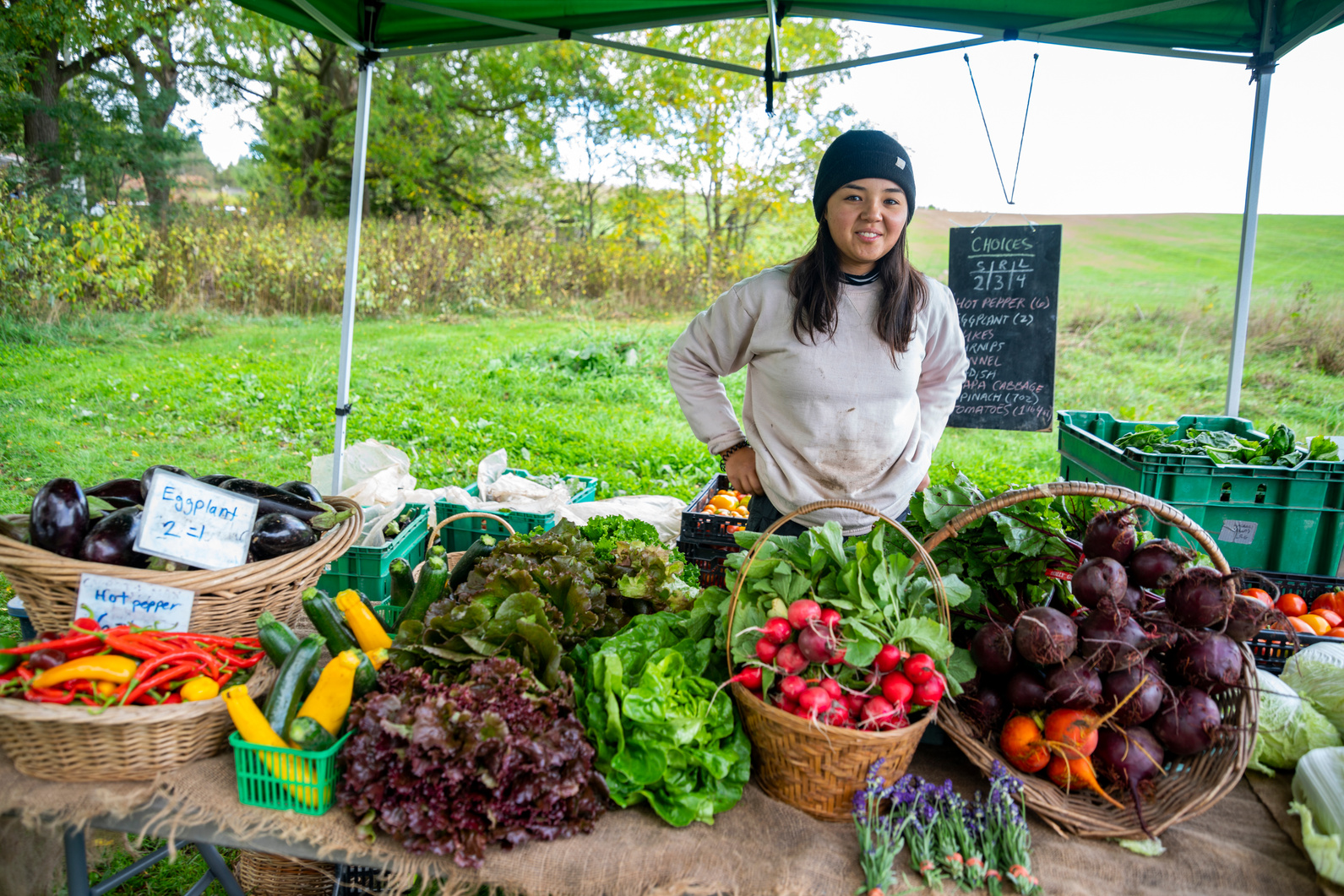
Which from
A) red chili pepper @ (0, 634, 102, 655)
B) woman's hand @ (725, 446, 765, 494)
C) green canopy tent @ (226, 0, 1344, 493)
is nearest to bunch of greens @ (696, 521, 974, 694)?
woman's hand @ (725, 446, 765, 494)

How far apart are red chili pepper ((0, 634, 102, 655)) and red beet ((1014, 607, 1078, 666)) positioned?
193 cm

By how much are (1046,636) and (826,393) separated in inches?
35.7

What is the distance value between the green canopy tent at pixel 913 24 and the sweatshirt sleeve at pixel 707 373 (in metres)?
1.57

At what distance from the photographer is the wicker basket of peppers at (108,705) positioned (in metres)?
1.51

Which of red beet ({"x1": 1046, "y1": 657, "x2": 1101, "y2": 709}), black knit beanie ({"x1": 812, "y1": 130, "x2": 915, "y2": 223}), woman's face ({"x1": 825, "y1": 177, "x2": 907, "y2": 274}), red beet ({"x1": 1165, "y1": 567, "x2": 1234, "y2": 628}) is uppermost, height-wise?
black knit beanie ({"x1": 812, "y1": 130, "x2": 915, "y2": 223})

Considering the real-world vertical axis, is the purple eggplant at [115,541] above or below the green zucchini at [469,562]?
above

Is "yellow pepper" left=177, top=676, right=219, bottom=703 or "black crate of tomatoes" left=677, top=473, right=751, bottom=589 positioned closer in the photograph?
"yellow pepper" left=177, top=676, right=219, bottom=703

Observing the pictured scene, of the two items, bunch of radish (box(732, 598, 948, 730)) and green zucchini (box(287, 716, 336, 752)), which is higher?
bunch of radish (box(732, 598, 948, 730))

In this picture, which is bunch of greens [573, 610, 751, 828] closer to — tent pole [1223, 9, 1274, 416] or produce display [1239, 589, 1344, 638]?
produce display [1239, 589, 1344, 638]

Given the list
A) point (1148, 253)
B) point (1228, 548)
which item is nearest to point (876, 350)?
point (1228, 548)

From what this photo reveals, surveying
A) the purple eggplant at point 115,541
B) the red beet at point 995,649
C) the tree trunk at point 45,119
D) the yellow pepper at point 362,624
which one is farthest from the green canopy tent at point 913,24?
the tree trunk at point 45,119

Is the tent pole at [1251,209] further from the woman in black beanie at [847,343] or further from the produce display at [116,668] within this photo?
the produce display at [116,668]

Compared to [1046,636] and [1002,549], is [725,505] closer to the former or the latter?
[1002,549]

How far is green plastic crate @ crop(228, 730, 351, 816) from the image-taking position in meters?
1.50
